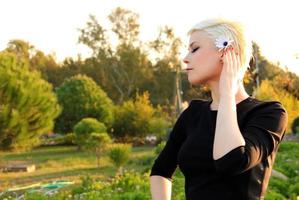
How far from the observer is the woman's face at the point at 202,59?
1.68 metres

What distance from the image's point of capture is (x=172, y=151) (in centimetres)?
191

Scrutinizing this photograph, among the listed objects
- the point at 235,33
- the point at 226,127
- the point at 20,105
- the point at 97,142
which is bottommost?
the point at 97,142

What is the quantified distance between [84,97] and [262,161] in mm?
25350

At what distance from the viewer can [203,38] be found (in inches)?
67.9

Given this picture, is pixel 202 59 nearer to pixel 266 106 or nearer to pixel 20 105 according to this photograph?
pixel 266 106

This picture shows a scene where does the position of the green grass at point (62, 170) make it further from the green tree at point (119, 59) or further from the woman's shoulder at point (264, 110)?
the green tree at point (119, 59)

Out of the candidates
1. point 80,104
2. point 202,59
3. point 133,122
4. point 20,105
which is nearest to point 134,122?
point 133,122

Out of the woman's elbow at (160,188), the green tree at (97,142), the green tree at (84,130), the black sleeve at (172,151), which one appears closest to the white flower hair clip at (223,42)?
the black sleeve at (172,151)

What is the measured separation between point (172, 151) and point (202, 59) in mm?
386

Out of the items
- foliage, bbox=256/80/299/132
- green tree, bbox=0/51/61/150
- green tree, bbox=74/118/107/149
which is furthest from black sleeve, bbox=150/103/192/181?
foliage, bbox=256/80/299/132

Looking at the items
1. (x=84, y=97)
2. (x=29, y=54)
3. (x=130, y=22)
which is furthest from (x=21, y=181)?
(x=29, y=54)

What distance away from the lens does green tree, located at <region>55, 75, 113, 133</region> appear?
86.9 feet

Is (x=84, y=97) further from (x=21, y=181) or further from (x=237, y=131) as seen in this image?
(x=237, y=131)

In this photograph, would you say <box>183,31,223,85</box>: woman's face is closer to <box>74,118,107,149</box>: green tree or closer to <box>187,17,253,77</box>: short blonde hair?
<box>187,17,253,77</box>: short blonde hair
